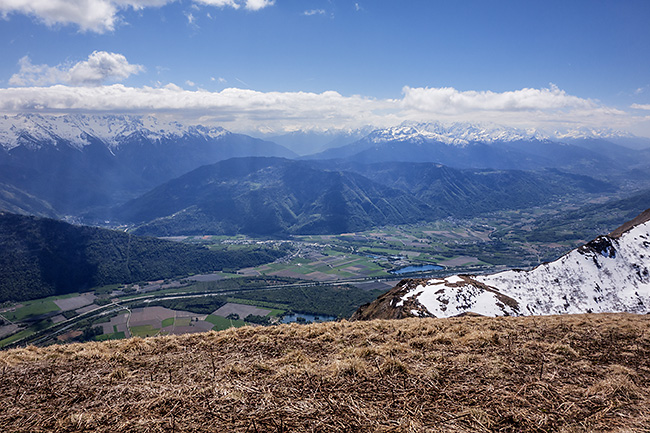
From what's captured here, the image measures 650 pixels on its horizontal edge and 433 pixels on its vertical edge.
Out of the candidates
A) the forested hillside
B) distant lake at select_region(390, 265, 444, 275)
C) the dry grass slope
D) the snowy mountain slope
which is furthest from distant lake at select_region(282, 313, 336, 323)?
the dry grass slope

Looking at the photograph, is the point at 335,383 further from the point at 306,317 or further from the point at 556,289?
the point at 306,317

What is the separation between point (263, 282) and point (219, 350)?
547 ft

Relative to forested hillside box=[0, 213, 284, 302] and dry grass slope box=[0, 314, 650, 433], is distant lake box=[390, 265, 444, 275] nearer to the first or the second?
forested hillside box=[0, 213, 284, 302]

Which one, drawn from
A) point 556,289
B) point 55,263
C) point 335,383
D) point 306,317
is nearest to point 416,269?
point 306,317

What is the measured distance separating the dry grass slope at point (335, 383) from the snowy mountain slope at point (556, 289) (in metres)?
26.5

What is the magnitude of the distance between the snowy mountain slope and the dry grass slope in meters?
26.5

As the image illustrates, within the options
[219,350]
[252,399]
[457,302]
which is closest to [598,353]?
[252,399]

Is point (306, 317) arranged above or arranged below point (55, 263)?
below

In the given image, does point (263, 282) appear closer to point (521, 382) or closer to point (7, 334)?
point (7, 334)

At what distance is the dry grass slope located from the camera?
6047 mm

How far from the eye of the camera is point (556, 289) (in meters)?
48.8

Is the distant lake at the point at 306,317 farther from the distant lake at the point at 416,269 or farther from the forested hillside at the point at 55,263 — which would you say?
the forested hillside at the point at 55,263

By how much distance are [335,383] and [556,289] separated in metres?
54.6

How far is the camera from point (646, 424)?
19.7ft
